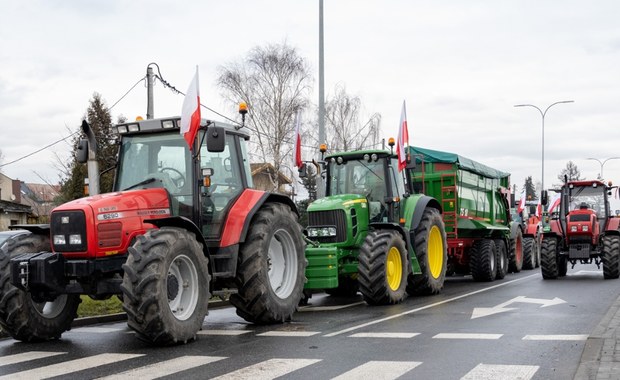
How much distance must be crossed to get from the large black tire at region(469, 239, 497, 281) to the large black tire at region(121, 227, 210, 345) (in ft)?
37.5

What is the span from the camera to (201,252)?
380 inches

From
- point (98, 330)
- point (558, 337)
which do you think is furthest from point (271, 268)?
point (558, 337)

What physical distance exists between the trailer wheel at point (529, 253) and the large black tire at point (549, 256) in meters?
5.65

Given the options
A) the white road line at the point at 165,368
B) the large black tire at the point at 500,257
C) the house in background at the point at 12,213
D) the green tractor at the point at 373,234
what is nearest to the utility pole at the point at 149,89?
the green tractor at the point at 373,234

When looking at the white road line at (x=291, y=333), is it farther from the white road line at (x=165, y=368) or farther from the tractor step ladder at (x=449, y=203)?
the tractor step ladder at (x=449, y=203)

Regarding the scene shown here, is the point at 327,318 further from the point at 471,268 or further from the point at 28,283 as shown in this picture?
the point at 471,268

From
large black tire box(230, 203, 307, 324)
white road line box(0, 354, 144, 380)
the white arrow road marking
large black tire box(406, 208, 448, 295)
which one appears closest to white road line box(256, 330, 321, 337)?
large black tire box(230, 203, 307, 324)

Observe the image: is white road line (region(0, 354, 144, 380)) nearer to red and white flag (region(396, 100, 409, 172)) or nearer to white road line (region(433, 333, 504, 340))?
white road line (region(433, 333, 504, 340))

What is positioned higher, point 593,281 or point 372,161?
point 372,161

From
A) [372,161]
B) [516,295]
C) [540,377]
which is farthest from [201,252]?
[516,295]

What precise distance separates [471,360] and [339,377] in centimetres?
158

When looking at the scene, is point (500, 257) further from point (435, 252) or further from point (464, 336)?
point (464, 336)

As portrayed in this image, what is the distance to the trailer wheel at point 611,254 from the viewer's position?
19266mm

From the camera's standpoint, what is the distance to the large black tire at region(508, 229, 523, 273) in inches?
931
